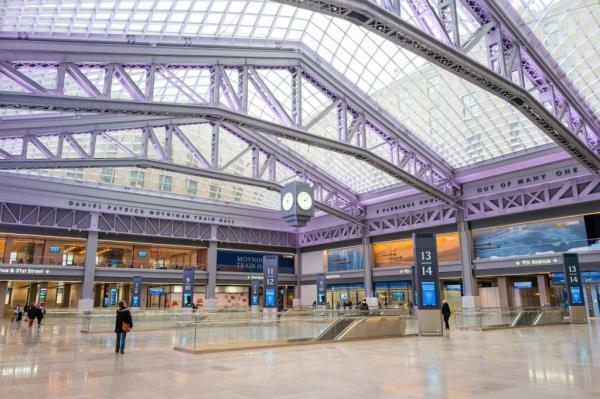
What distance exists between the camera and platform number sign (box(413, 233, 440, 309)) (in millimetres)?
20562

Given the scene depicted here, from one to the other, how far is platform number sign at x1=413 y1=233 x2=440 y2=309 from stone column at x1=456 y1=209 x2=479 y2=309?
16717 mm

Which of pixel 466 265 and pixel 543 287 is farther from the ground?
pixel 466 265

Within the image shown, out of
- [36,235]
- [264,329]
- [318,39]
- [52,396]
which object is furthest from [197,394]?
[36,235]

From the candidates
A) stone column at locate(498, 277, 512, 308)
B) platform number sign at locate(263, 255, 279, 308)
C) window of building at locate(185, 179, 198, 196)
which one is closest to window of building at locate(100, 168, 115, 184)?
window of building at locate(185, 179, 198, 196)

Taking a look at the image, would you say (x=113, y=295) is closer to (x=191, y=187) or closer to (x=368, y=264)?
(x=191, y=187)

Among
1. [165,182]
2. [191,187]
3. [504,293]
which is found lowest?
[504,293]

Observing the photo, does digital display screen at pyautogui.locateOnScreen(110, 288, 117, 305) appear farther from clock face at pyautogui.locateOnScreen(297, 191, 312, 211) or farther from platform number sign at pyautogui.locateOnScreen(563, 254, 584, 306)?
platform number sign at pyautogui.locateOnScreen(563, 254, 584, 306)

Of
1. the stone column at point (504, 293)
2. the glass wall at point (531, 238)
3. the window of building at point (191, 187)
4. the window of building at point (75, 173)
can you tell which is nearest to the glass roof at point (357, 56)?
the glass wall at point (531, 238)

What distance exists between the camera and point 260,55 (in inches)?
953

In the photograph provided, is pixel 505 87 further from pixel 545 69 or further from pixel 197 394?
pixel 197 394

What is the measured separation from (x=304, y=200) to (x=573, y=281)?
56.1ft

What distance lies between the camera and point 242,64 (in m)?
23.2

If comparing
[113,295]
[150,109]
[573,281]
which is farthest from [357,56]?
[113,295]

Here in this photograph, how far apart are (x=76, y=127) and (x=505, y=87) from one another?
83.3ft
